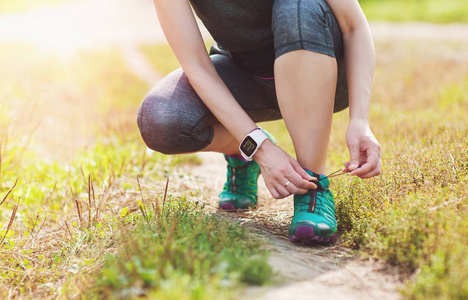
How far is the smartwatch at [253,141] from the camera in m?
1.87

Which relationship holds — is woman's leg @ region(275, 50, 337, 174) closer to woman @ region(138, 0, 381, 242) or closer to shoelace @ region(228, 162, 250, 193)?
woman @ region(138, 0, 381, 242)

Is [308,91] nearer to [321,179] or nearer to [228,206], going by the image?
[321,179]

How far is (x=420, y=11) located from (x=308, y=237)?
44.3ft

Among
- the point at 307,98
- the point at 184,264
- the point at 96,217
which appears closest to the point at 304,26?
the point at 307,98

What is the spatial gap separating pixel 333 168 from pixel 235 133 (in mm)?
970

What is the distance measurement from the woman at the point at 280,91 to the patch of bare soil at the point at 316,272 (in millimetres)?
92

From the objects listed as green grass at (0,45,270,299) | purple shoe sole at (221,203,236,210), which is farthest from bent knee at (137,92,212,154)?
purple shoe sole at (221,203,236,210)

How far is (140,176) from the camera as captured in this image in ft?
9.84

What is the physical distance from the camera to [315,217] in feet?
5.86

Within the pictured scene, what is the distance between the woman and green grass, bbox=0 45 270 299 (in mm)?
315

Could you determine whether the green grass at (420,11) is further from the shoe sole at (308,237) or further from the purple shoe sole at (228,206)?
the shoe sole at (308,237)

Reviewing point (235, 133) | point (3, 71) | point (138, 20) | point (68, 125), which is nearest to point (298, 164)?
point (235, 133)

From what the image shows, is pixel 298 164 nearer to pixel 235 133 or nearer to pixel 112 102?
pixel 235 133

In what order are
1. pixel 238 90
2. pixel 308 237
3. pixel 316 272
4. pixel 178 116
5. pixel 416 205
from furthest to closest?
1. pixel 238 90
2. pixel 178 116
3. pixel 308 237
4. pixel 416 205
5. pixel 316 272
